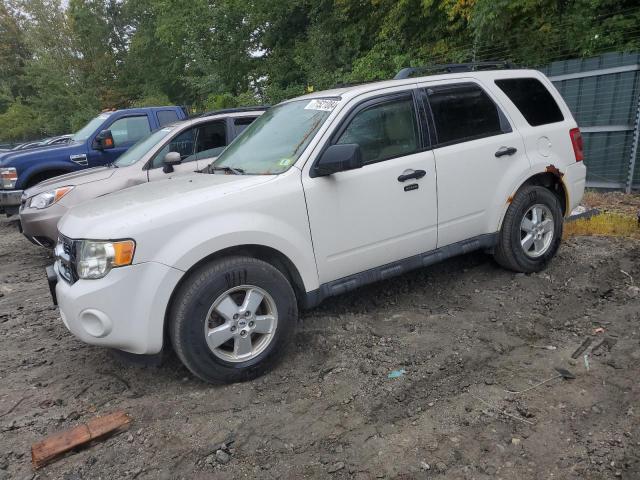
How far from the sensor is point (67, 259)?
3195mm

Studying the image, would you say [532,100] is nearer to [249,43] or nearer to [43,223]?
[43,223]

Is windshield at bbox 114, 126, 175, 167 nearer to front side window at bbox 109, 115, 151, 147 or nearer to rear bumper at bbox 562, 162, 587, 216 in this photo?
front side window at bbox 109, 115, 151, 147

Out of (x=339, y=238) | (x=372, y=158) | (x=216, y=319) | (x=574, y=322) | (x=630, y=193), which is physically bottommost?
(x=630, y=193)

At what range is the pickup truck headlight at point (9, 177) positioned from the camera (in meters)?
7.73

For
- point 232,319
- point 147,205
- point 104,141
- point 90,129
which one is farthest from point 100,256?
point 90,129

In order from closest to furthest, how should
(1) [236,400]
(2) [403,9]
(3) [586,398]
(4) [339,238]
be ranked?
(3) [586,398], (1) [236,400], (4) [339,238], (2) [403,9]

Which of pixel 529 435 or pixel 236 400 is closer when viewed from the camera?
pixel 529 435

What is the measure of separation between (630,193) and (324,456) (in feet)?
24.5

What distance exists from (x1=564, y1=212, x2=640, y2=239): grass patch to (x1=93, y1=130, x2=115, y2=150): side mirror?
682cm

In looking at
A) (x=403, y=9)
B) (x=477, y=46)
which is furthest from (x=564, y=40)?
(x=403, y=9)

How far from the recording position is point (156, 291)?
9.69 feet

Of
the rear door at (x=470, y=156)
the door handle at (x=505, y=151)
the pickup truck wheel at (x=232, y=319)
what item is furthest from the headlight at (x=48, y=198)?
the door handle at (x=505, y=151)

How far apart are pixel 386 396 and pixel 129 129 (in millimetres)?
7324

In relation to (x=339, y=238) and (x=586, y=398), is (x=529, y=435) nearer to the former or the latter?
(x=586, y=398)
